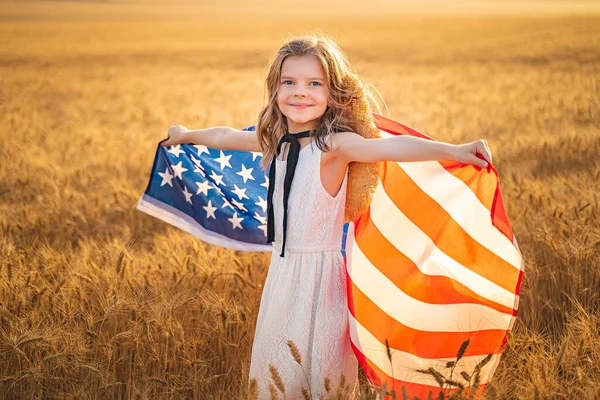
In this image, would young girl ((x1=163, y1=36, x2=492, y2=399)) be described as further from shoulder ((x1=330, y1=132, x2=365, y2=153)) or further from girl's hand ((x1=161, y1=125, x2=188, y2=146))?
girl's hand ((x1=161, y1=125, x2=188, y2=146))

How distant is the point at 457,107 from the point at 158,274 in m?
8.97

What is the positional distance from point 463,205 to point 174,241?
7.07 feet

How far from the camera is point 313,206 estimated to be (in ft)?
8.00

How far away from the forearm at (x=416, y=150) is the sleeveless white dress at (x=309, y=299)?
11.5 inches

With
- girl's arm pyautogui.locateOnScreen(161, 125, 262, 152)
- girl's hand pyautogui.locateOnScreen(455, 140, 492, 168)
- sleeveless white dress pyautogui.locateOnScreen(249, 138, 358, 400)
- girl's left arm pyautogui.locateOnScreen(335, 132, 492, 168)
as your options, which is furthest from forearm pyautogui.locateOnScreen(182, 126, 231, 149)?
girl's hand pyautogui.locateOnScreen(455, 140, 492, 168)

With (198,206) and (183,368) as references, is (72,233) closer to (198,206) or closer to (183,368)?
(198,206)

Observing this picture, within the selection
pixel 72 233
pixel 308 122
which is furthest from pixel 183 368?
pixel 72 233

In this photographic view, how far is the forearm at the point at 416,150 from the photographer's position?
2189 millimetres

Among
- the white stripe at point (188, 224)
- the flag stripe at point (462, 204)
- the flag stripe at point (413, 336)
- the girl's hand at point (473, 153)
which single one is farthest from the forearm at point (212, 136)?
the girl's hand at point (473, 153)

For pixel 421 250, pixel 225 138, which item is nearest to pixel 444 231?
pixel 421 250

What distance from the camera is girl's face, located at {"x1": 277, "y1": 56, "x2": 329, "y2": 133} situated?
2.44 meters

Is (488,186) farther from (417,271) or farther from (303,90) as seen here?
(303,90)

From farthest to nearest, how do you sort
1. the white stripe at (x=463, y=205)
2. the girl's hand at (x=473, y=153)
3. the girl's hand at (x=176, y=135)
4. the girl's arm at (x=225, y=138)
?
1. the girl's hand at (x=176, y=135)
2. the girl's arm at (x=225, y=138)
3. the white stripe at (x=463, y=205)
4. the girl's hand at (x=473, y=153)

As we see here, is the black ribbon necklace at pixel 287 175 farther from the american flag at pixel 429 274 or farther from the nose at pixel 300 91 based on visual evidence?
the american flag at pixel 429 274
